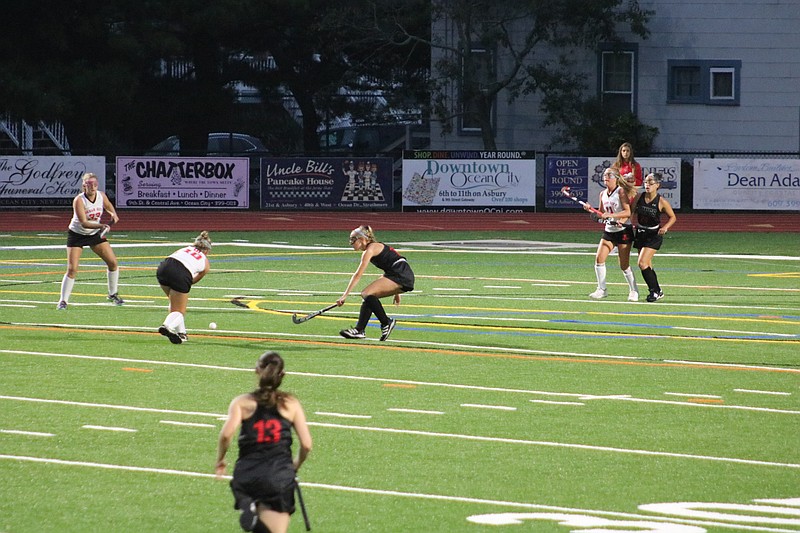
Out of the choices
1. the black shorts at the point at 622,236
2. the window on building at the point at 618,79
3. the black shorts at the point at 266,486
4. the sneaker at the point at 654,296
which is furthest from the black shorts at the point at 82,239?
the window on building at the point at 618,79

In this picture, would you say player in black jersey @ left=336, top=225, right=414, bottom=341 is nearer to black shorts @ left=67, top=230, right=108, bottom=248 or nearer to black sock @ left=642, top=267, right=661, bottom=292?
black shorts @ left=67, top=230, right=108, bottom=248

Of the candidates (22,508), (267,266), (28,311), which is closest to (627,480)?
(22,508)

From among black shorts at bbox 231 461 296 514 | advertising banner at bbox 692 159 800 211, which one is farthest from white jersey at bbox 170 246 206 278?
advertising banner at bbox 692 159 800 211

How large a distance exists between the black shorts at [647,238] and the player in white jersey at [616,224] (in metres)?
0.12

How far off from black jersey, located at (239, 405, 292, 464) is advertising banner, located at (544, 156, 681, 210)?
34349 millimetres

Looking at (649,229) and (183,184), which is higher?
(183,184)

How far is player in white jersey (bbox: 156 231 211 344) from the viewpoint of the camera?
1564 cm

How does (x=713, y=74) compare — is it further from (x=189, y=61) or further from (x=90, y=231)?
(x=90, y=231)

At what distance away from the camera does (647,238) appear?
21.3m

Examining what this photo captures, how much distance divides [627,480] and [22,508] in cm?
371

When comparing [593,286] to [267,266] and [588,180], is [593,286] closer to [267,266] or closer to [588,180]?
[267,266]

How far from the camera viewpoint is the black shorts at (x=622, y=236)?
70.4 feet

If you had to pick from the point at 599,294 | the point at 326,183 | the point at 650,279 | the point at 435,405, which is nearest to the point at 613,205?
the point at 650,279

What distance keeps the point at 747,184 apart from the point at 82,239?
2549 centimetres
